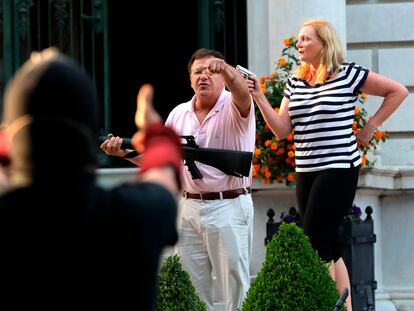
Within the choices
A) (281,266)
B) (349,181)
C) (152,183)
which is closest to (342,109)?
(349,181)

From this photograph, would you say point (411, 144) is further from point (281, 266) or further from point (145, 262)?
point (145, 262)

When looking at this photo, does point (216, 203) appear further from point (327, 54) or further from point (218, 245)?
point (327, 54)

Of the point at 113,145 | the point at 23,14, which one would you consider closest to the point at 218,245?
the point at 113,145

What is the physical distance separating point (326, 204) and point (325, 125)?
441 mm

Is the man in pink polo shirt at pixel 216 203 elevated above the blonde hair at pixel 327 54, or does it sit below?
below

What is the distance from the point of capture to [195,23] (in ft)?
32.2

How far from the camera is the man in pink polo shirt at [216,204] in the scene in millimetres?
6754

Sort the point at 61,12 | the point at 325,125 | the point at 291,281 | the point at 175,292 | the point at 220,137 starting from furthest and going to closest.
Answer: the point at 61,12, the point at 325,125, the point at 220,137, the point at 291,281, the point at 175,292

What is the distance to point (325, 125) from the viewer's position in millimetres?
6961

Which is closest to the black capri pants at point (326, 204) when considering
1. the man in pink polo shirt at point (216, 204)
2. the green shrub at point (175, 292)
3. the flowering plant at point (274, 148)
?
the man in pink polo shirt at point (216, 204)

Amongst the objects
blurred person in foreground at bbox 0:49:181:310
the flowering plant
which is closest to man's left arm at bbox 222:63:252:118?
the flowering plant

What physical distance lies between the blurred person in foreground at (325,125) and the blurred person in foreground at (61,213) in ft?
13.4

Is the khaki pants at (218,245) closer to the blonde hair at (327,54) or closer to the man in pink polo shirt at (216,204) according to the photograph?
the man in pink polo shirt at (216,204)

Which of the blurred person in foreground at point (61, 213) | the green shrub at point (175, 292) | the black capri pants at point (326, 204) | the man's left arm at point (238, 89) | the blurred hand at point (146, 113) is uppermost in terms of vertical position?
the man's left arm at point (238, 89)
